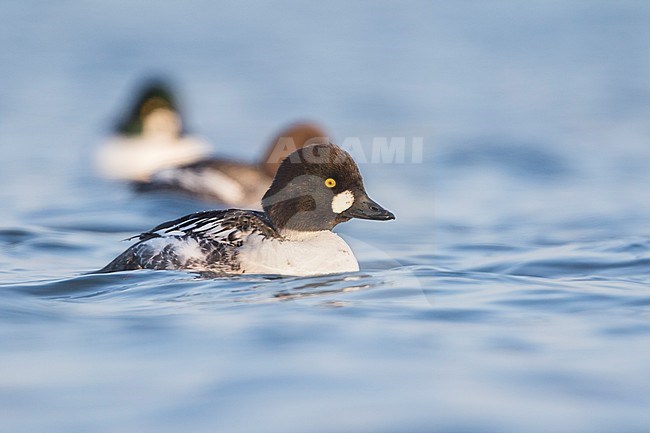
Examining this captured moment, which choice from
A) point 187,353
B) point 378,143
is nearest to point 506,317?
point 187,353

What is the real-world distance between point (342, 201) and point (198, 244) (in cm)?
96

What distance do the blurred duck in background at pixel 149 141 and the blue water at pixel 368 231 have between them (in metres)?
0.46

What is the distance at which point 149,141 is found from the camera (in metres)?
15.4

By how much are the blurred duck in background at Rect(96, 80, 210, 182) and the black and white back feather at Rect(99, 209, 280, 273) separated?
7311 mm

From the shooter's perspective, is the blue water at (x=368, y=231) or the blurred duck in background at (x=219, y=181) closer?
the blue water at (x=368, y=231)

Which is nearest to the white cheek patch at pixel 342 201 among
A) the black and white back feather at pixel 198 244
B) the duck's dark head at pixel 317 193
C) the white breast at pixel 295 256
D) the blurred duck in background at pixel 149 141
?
the duck's dark head at pixel 317 193

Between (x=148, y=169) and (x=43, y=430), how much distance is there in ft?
33.8

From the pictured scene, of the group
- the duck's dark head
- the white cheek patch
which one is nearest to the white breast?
the duck's dark head

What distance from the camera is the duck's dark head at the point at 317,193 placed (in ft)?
23.9

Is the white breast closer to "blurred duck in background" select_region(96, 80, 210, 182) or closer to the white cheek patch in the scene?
the white cheek patch

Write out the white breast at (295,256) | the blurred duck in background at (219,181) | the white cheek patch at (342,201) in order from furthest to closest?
the blurred duck in background at (219,181) → the white cheek patch at (342,201) → the white breast at (295,256)

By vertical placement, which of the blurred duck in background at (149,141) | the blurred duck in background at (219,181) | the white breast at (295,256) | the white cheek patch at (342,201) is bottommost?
the white breast at (295,256)

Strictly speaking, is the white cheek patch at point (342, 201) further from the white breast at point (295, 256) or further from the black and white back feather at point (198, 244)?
the black and white back feather at point (198, 244)

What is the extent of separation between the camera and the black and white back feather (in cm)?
728
